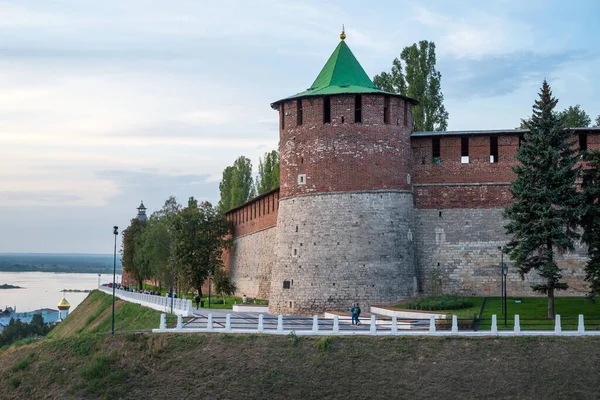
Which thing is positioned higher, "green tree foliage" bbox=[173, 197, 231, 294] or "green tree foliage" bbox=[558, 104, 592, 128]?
"green tree foliage" bbox=[558, 104, 592, 128]

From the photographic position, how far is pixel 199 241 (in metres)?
57.1

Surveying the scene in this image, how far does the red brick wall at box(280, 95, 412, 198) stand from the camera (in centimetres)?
3828

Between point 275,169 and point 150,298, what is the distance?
17490 millimetres

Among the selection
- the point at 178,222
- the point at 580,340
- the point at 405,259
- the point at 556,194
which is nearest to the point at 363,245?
the point at 405,259

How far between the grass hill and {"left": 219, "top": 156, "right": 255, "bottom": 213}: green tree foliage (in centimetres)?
4049

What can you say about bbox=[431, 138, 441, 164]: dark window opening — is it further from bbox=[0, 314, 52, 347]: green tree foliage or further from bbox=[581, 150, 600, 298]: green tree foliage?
bbox=[0, 314, 52, 347]: green tree foliage

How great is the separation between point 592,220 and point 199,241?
31058mm

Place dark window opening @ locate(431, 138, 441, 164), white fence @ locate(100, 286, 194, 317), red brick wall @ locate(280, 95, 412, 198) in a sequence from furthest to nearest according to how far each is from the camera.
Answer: dark window opening @ locate(431, 138, 441, 164) → white fence @ locate(100, 286, 194, 317) → red brick wall @ locate(280, 95, 412, 198)

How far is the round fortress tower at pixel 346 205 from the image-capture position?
37625 millimetres

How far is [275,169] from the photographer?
61969 mm

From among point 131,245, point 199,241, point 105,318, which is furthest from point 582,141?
point 131,245

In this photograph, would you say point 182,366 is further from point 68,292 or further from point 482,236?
point 68,292

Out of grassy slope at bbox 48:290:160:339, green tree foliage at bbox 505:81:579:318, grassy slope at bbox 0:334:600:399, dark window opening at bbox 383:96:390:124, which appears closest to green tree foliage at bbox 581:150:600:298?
green tree foliage at bbox 505:81:579:318

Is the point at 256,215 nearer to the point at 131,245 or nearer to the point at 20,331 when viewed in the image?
the point at 131,245
